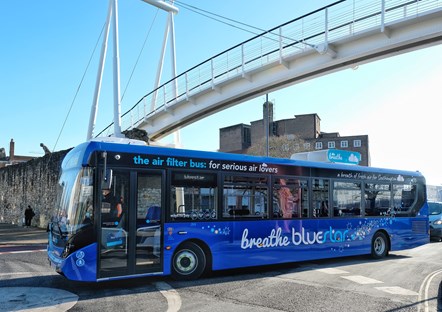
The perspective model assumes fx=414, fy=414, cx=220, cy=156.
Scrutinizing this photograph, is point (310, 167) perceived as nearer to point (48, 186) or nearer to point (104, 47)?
point (48, 186)

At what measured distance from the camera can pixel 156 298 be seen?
7668 mm

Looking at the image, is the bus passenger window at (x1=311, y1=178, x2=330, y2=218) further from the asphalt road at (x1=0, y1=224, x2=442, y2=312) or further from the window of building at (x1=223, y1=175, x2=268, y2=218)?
the window of building at (x1=223, y1=175, x2=268, y2=218)

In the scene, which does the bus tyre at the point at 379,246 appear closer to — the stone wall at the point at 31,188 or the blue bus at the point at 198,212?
the blue bus at the point at 198,212

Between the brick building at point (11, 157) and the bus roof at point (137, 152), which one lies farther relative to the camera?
the brick building at point (11, 157)

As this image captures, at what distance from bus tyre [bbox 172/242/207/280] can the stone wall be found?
48.6 feet

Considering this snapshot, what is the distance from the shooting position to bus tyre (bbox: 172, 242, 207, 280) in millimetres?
9211

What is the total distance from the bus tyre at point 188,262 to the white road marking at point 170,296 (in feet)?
1.44

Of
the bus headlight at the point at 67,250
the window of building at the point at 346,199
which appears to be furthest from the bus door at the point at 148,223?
the window of building at the point at 346,199

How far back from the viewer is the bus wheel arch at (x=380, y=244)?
1348 cm

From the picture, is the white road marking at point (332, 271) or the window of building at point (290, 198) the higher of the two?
the window of building at point (290, 198)

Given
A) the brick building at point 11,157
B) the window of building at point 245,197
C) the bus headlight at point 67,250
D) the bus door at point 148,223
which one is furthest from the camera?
the brick building at point 11,157

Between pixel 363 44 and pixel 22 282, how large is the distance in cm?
1790

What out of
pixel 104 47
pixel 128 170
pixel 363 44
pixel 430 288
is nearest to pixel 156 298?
pixel 128 170

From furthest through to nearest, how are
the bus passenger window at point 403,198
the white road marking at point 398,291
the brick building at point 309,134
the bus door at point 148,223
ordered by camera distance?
the brick building at point 309,134, the bus passenger window at point 403,198, the bus door at point 148,223, the white road marking at point 398,291
